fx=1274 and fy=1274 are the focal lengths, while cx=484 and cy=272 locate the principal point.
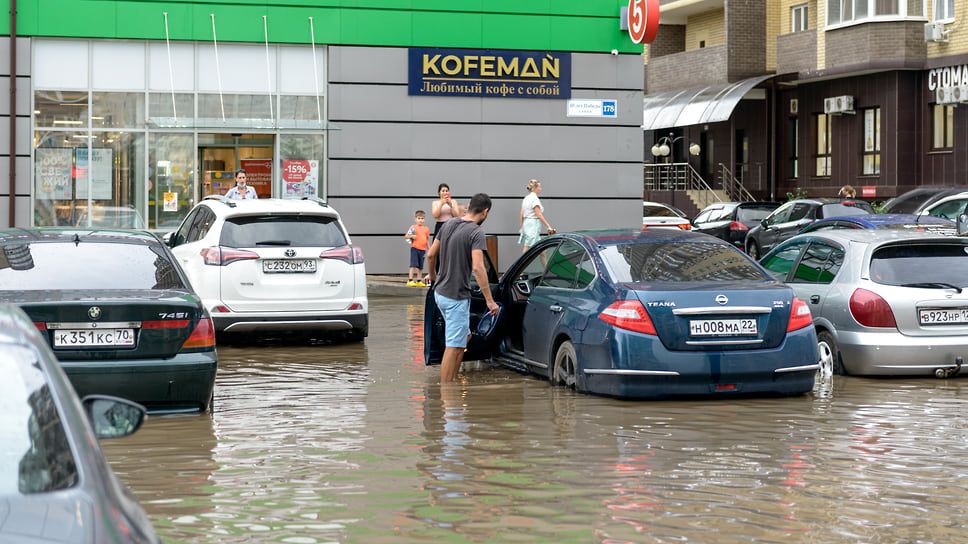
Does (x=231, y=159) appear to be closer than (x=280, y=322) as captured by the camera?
No

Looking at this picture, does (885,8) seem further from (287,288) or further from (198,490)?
(198,490)

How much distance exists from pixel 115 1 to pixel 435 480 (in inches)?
655

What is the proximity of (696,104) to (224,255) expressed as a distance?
3125cm

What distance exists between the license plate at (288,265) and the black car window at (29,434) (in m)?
9.15

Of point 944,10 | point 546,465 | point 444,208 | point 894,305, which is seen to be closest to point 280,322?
point 894,305

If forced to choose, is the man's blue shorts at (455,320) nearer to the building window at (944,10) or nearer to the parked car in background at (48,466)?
the parked car in background at (48,466)

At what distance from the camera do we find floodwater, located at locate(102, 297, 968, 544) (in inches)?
219

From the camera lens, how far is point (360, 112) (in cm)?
2219

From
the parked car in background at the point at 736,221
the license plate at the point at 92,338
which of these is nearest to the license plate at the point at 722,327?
the license plate at the point at 92,338

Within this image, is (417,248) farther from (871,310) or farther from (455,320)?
(871,310)

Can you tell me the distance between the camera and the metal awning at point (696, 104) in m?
39.9

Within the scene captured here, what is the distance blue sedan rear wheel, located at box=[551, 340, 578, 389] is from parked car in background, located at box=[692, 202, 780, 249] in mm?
21538

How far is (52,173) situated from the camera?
69.4 ft

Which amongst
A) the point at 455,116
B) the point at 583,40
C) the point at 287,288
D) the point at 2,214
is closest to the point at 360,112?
the point at 455,116
